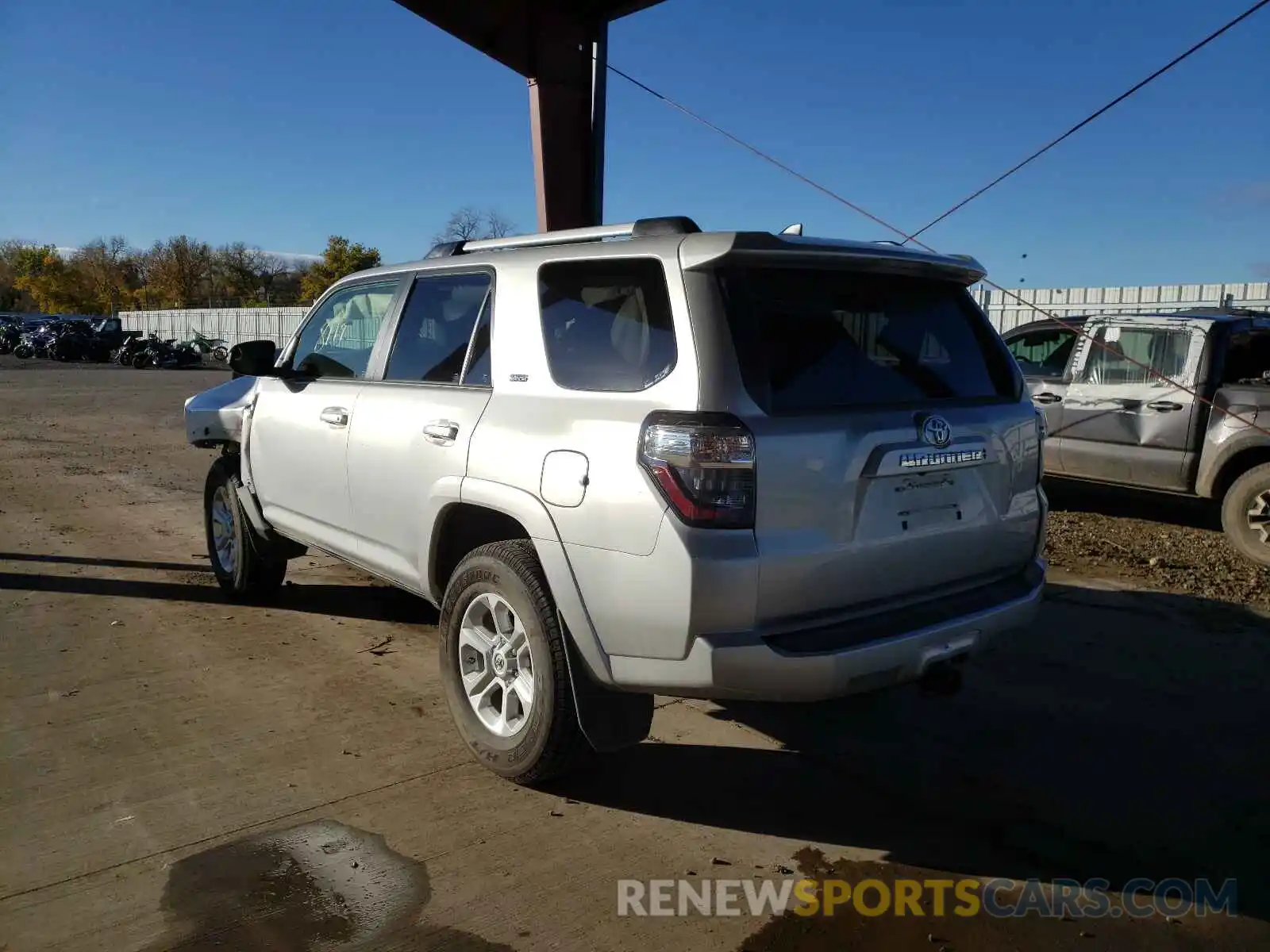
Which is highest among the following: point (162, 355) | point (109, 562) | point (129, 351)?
point (129, 351)

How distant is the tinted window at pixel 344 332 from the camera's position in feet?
15.9

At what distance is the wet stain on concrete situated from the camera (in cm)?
280

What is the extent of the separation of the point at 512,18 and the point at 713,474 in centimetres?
772

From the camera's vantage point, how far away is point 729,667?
9.65 feet

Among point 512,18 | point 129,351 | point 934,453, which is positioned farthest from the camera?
point 129,351

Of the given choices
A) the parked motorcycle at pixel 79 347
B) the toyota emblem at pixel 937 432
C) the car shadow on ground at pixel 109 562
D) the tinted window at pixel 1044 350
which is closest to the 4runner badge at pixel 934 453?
the toyota emblem at pixel 937 432

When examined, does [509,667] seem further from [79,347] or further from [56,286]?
[56,286]

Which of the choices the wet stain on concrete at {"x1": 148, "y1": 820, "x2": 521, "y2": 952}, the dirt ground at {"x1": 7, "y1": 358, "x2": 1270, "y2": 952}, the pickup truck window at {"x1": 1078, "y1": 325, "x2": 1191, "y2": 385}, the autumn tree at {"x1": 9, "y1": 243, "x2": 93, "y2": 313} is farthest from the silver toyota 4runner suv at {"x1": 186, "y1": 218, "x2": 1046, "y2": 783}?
the autumn tree at {"x1": 9, "y1": 243, "x2": 93, "y2": 313}

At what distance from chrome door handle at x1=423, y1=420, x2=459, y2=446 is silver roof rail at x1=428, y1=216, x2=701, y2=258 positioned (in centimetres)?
80

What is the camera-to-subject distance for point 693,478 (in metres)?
2.93

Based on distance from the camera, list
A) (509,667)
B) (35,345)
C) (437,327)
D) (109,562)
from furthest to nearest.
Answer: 1. (35,345)
2. (109,562)
3. (437,327)
4. (509,667)

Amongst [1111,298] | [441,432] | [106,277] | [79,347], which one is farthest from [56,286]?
[441,432]

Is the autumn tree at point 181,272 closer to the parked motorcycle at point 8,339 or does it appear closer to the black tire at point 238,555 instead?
the parked motorcycle at point 8,339

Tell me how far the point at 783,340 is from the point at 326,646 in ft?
11.0
